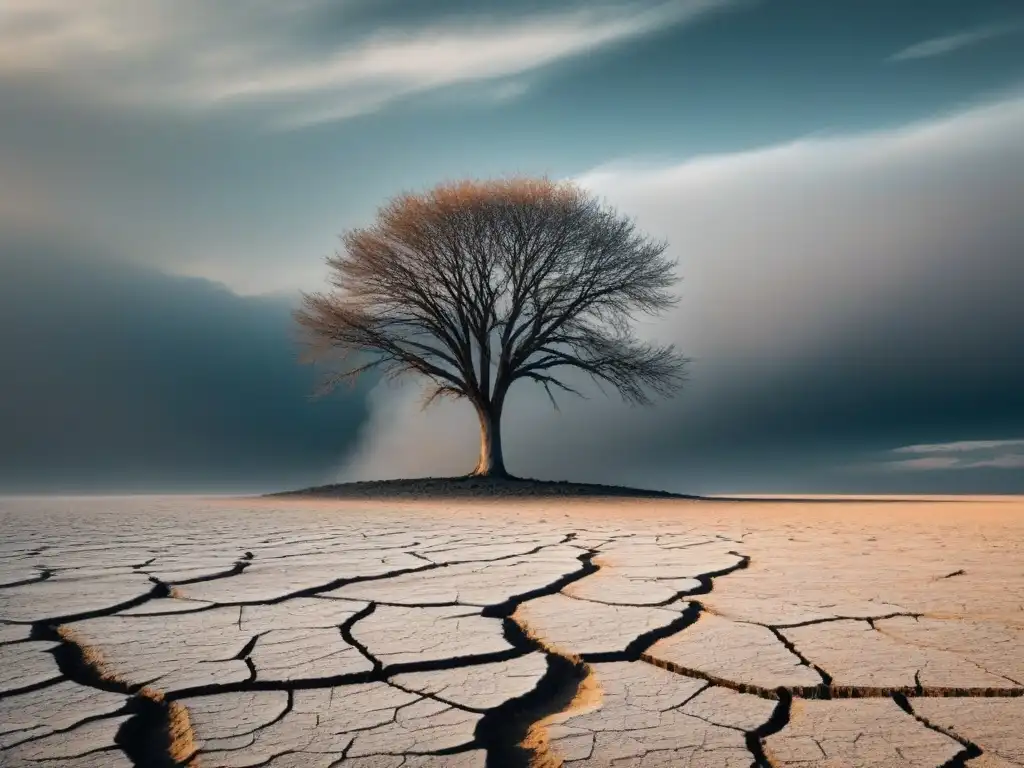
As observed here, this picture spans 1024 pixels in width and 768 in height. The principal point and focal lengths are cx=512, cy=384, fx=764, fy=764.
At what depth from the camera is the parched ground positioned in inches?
57.7

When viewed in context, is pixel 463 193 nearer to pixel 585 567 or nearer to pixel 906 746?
pixel 585 567

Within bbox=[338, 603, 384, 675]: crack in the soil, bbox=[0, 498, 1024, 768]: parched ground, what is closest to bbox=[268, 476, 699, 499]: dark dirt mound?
bbox=[0, 498, 1024, 768]: parched ground

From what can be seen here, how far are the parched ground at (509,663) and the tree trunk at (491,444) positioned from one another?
1171 cm

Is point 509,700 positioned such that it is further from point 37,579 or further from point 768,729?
point 37,579

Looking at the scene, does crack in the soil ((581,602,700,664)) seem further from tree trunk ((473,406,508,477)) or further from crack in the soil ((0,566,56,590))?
tree trunk ((473,406,508,477))

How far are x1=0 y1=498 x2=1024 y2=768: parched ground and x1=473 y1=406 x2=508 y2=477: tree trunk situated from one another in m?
11.7

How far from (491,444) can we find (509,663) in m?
13.9

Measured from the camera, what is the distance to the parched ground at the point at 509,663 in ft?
4.81

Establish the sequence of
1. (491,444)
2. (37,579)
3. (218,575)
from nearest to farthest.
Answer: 1. (37,579)
2. (218,575)
3. (491,444)

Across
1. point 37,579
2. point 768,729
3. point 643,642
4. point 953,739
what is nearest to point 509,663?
point 643,642

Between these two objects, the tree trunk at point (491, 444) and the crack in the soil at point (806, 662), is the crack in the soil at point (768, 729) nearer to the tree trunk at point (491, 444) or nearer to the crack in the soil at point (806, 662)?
the crack in the soil at point (806, 662)

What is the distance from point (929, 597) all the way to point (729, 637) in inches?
46.6

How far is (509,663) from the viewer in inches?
77.9

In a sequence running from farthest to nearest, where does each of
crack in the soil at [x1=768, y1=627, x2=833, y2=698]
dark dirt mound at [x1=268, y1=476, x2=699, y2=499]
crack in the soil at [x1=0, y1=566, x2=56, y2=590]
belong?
dark dirt mound at [x1=268, y1=476, x2=699, y2=499] < crack in the soil at [x1=0, y1=566, x2=56, y2=590] < crack in the soil at [x1=768, y1=627, x2=833, y2=698]
